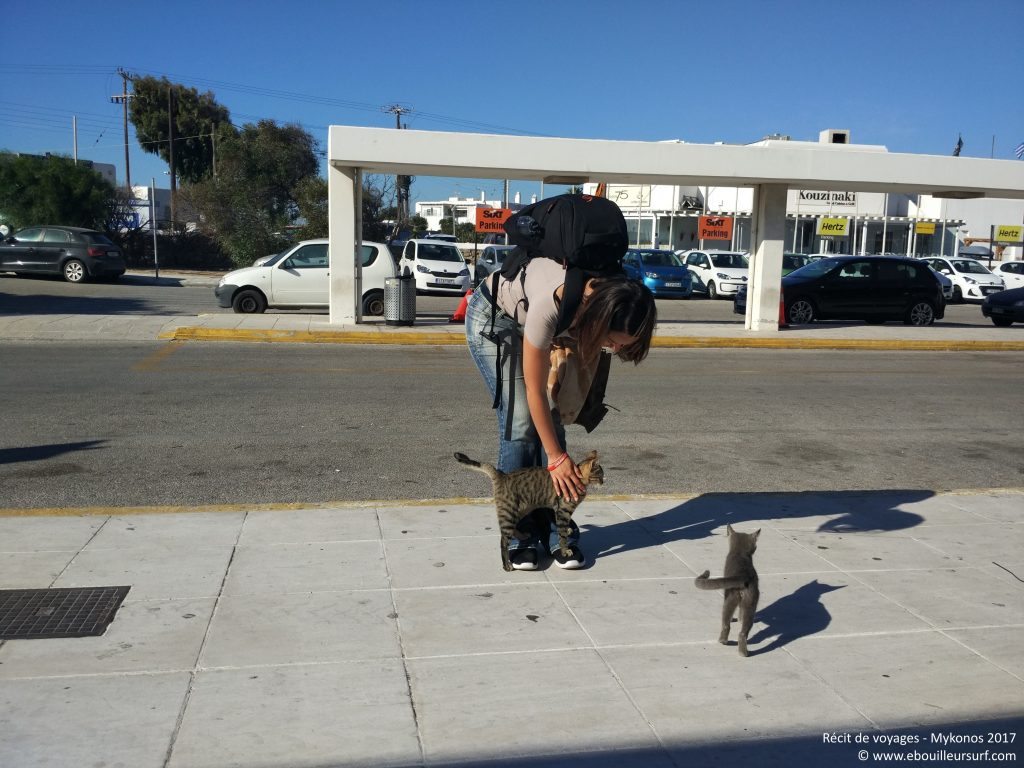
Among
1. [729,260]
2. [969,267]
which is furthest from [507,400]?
[969,267]

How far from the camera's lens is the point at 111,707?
318cm

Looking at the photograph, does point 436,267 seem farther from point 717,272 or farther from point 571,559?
point 571,559

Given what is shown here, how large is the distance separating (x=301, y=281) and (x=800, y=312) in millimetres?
10835

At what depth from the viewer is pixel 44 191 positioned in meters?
33.2

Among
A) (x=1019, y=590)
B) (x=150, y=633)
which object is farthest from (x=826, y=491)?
(x=150, y=633)

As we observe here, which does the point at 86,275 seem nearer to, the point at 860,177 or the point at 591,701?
the point at 860,177

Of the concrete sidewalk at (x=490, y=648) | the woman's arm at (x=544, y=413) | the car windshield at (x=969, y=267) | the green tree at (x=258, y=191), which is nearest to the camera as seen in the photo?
the concrete sidewalk at (x=490, y=648)

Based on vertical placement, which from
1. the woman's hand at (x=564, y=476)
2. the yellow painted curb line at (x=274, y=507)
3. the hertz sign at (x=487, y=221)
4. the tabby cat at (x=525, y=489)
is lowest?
the yellow painted curb line at (x=274, y=507)

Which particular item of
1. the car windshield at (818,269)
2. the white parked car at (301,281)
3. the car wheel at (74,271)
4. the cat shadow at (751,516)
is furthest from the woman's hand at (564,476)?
the car wheel at (74,271)

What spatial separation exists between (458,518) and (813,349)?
1289 cm

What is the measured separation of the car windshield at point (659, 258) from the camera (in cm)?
2950

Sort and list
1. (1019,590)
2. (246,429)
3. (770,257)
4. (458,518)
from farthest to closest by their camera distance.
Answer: (770,257)
(246,429)
(458,518)
(1019,590)

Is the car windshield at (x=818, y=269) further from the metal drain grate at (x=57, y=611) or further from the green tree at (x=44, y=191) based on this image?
the green tree at (x=44, y=191)

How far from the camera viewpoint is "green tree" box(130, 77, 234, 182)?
2248 inches
